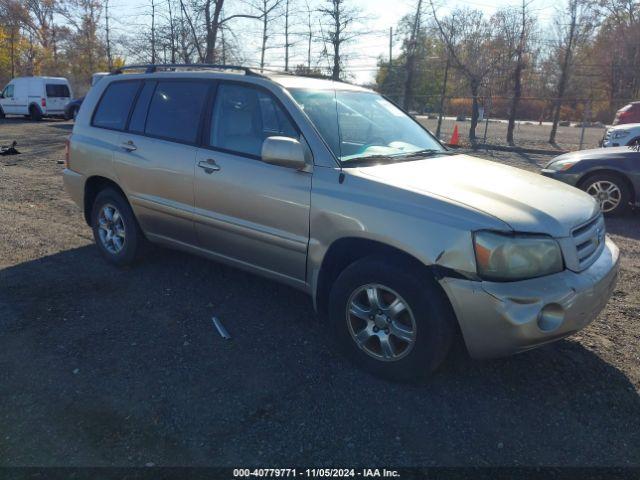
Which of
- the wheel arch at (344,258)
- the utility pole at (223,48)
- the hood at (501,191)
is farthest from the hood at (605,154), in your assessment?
the utility pole at (223,48)

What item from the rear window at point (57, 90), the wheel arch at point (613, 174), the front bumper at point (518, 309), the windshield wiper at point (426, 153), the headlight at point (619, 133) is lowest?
the front bumper at point (518, 309)

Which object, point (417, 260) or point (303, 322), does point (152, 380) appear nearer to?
point (303, 322)

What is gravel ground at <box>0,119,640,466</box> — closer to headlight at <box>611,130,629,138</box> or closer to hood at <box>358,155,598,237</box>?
hood at <box>358,155,598,237</box>

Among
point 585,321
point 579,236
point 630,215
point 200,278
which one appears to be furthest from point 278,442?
point 630,215

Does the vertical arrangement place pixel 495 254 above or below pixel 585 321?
above

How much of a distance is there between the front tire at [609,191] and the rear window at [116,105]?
6.23 metres

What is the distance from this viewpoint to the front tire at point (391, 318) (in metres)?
3.04

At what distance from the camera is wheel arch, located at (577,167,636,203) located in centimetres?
746

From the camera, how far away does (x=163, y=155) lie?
177 inches

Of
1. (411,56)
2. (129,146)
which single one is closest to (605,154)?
(129,146)

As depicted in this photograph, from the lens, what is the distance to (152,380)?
329cm

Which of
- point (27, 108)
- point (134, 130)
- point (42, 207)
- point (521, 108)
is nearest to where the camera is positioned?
point (134, 130)

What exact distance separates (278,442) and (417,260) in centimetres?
127

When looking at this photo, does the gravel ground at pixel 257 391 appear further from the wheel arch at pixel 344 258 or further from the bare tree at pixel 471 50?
the bare tree at pixel 471 50
